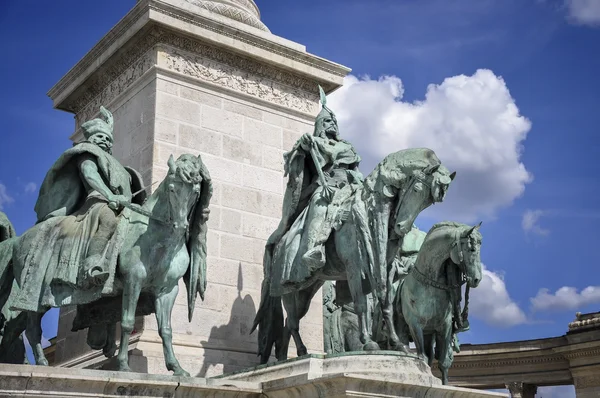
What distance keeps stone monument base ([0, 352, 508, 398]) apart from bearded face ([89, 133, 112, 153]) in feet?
11.1

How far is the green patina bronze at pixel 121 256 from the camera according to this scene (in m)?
9.43

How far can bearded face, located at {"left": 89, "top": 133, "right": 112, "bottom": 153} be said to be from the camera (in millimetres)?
10734

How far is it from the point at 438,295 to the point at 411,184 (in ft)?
6.25

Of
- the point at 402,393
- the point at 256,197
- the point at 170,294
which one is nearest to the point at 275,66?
the point at 256,197

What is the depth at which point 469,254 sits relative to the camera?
10.8 metres

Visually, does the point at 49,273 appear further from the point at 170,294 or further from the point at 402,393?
the point at 402,393

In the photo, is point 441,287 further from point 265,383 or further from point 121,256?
point 121,256

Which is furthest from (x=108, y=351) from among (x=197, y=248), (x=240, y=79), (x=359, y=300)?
(x=240, y=79)

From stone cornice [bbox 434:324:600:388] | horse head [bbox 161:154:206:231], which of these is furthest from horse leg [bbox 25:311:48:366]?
stone cornice [bbox 434:324:600:388]

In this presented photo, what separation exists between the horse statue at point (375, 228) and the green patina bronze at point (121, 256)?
4.95 ft

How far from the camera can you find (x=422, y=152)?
34.0 ft

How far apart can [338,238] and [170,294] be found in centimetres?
217

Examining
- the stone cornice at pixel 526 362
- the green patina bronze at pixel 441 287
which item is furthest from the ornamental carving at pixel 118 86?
the stone cornice at pixel 526 362

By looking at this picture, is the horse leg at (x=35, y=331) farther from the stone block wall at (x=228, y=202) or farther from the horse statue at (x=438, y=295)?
the horse statue at (x=438, y=295)
